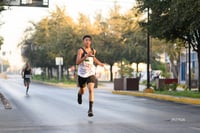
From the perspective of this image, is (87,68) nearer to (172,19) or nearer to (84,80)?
(84,80)

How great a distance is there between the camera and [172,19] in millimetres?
24594

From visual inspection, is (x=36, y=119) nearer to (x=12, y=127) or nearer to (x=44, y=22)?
(x=12, y=127)

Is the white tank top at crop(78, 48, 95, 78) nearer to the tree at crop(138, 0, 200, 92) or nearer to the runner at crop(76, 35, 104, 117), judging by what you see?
the runner at crop(76, 35, 104, 117)

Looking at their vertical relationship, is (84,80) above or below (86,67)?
below

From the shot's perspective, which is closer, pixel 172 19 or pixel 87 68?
pixel 87 68

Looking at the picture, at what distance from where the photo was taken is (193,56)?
66.0 m

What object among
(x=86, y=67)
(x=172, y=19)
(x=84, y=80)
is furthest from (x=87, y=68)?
(x=172, y=19)

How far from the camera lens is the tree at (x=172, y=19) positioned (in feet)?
70.8

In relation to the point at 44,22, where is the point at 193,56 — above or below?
below

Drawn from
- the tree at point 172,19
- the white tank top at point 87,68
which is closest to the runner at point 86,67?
the white tank top at point 87,68

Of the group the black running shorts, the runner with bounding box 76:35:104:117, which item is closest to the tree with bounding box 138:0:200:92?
the runner with bounding box 76:35:104:117

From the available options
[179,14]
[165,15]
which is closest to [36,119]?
[179,14]

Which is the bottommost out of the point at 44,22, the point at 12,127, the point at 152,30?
the point at 12,127

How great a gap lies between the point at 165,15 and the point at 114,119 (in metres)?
14.3
